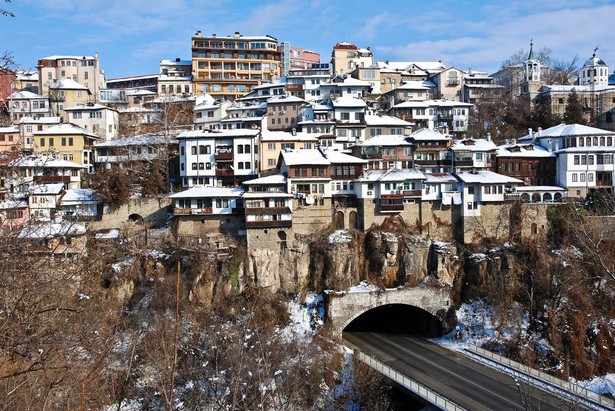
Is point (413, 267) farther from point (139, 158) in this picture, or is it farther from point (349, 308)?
point (139, 158)

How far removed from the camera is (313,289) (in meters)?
39.7

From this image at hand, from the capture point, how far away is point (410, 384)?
2842 cm

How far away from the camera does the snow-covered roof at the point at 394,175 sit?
4203cm

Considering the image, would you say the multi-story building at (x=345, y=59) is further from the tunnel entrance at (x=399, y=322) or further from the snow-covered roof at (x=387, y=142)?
the tunnel entrance at (x=399, y=322)

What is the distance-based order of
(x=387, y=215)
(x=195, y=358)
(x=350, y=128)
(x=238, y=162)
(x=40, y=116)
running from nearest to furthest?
(x=195, y=358)
(x=387, y=215)
(x=238, y=162)
(x=350, y=128)
(x=40, y=116)

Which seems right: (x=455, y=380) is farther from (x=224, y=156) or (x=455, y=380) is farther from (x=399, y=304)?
(x=224, y=156)

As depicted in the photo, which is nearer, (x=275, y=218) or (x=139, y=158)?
(x=275, y=218)

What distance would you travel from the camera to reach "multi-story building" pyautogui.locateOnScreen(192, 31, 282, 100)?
2975 inches

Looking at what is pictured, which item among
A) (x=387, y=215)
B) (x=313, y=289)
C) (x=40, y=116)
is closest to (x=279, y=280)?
(x=313, y=289)

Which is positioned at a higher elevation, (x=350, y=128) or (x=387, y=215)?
(x=350, y=128)

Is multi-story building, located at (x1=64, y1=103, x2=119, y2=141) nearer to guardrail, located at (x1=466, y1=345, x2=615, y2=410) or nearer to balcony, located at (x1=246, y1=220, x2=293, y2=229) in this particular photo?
balcony, located at (x1=246, y1=220, x2=293, y2=229)

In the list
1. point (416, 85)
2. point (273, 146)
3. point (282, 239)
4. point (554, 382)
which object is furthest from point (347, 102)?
point (554, 382)

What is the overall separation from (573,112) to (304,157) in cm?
3282

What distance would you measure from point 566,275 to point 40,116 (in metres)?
53.9
